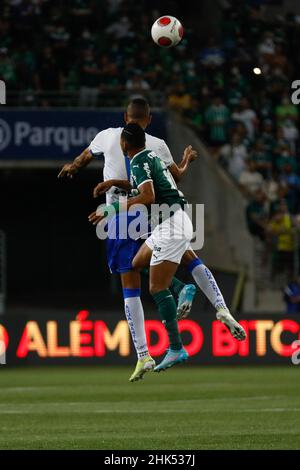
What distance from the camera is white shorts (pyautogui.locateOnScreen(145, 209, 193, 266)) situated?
13383mm

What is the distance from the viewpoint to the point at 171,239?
13430mm

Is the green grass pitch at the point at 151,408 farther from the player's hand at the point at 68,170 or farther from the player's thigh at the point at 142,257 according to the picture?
the player's hand at the point at 68,170

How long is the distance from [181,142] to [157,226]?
14519 mm

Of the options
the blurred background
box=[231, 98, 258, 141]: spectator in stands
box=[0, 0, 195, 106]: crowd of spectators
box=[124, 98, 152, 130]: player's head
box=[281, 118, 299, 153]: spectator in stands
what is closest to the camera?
box=[124, 98, 152, 130]: player's head

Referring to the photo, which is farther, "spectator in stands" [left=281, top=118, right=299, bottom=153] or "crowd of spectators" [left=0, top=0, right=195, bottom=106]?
"spectator in stands" [left=281, top=118, right=299, bottom=153]

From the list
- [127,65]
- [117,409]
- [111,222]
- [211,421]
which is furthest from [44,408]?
[127,65]

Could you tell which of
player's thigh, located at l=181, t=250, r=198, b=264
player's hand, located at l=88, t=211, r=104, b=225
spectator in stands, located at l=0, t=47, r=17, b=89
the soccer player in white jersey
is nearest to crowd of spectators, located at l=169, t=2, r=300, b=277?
spectator in stands, located at l=0, t=47, r=17, b=89

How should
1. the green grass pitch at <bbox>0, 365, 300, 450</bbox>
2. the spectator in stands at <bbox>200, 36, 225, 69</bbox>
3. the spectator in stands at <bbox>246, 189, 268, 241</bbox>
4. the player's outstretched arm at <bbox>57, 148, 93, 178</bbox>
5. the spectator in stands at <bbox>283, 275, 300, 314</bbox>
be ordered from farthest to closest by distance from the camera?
1. the spectator in stands at <bbox>200, 36, 225, 69</bbox>
2. the spectator in stands at <bbox>246, 189, 268, 241</bbox>
3. the spectator in stands at <bbox>283, 275, 300, 314</bbox>
4. the player's outstretched arm at <bbox>57, 148, 93, 178</bbox>
5. the green grass pitch at <bbox>0, 365, 300, 450</bbox>

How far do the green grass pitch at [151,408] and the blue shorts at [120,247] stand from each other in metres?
1.68

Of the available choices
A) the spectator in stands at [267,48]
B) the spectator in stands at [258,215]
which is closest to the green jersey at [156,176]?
the spectator in stands at [258,215]

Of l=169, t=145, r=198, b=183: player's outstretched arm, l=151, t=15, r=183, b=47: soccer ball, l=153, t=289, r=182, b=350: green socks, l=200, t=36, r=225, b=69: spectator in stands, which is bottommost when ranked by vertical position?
l=153, t=289, r=182, b=350: green socks

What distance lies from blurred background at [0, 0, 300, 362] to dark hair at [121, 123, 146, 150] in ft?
38.4

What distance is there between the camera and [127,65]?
29.0 meters

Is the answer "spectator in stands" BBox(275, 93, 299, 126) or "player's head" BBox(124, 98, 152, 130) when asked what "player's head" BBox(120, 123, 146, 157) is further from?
"spectator in stands" BBox(275, 93, 299, 126)
